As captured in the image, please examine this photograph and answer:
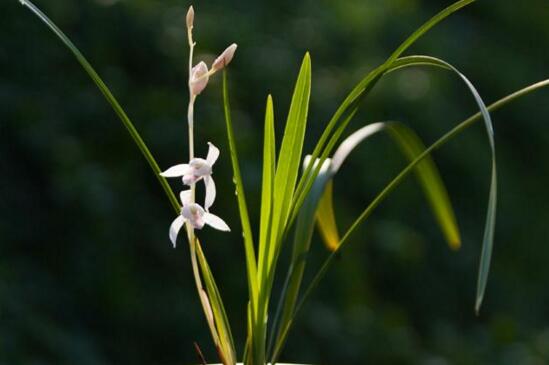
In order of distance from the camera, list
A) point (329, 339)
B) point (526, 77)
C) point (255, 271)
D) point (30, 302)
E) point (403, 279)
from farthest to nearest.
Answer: point (526, 77) → point (403, 279) → point (329, 339) → point (30, 302) → point (255, 271)

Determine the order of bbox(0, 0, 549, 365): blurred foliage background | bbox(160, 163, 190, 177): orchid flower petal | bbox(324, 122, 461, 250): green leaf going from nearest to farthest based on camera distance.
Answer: bbox(160, 163, 190, 177): orchid flower petal
bbox(324, 122, 461, 250): green leaf
bbox(0, 0, 549, 365): blurred foliage background

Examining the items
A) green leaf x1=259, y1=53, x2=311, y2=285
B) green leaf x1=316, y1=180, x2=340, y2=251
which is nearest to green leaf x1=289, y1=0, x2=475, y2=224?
green leaf x1=259, y1=53, x2=311, y2=285

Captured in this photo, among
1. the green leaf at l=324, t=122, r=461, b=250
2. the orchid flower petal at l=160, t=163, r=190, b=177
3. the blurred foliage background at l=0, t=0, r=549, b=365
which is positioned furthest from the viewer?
the blurred foliage background at l=0, t=0, r=549, b=365

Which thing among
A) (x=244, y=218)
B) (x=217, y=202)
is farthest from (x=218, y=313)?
(x=217, y=202)

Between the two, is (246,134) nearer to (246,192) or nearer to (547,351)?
(246,192)

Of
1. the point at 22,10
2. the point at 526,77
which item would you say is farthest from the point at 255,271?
the point at 526,77

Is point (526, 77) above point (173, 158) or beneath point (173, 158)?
above

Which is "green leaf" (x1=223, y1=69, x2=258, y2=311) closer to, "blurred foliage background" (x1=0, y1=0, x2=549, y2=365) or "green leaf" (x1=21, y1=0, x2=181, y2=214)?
"green leaf" (x1=21, y1=0, x2=181, y2=214)
